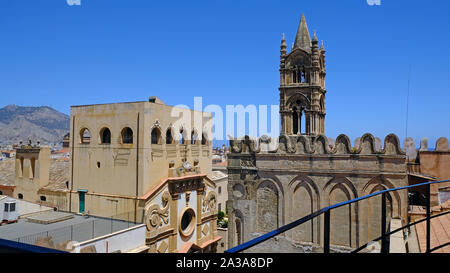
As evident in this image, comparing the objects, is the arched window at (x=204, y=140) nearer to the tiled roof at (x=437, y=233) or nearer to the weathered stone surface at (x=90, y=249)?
the weathered stone surface at (x=90, y=249)

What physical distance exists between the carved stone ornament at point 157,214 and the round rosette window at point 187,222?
1847 mm

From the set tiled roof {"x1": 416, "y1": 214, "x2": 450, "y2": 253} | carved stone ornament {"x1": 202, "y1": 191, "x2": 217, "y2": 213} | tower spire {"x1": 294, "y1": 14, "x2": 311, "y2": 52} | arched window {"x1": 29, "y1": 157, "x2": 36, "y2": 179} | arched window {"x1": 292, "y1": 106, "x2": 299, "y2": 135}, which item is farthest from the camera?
carved stone ornament {"x1": 202, "y1": 191, "x2": 217, "y2": 213}

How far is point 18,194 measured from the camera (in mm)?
27469

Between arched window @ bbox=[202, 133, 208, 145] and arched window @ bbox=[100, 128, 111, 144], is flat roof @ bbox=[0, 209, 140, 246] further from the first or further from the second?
arched window @ bbox=[202, 133, 208, 145]

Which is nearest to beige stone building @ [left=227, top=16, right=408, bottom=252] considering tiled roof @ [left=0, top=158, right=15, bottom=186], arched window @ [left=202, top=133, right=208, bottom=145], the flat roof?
the flat roof

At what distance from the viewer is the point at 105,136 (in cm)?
2367

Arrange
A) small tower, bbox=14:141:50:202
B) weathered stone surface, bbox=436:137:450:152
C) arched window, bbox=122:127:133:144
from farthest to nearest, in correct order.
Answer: small tower, bbox=14:141:50:202, arched window, bbox=122:127:133:144, weathered stone surface, bbox=436:137:450:152

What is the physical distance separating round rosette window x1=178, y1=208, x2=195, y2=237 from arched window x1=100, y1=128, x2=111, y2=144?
307 inches

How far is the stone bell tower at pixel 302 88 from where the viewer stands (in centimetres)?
2491

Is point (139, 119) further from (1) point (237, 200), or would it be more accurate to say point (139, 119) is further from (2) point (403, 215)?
(2) point (403, 215)

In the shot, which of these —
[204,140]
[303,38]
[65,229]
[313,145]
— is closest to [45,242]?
[65,229]

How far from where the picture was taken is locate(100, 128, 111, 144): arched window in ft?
76.8

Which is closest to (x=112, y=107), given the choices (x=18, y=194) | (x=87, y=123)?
(x=87, y=123)

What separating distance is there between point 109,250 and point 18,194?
15128mm
